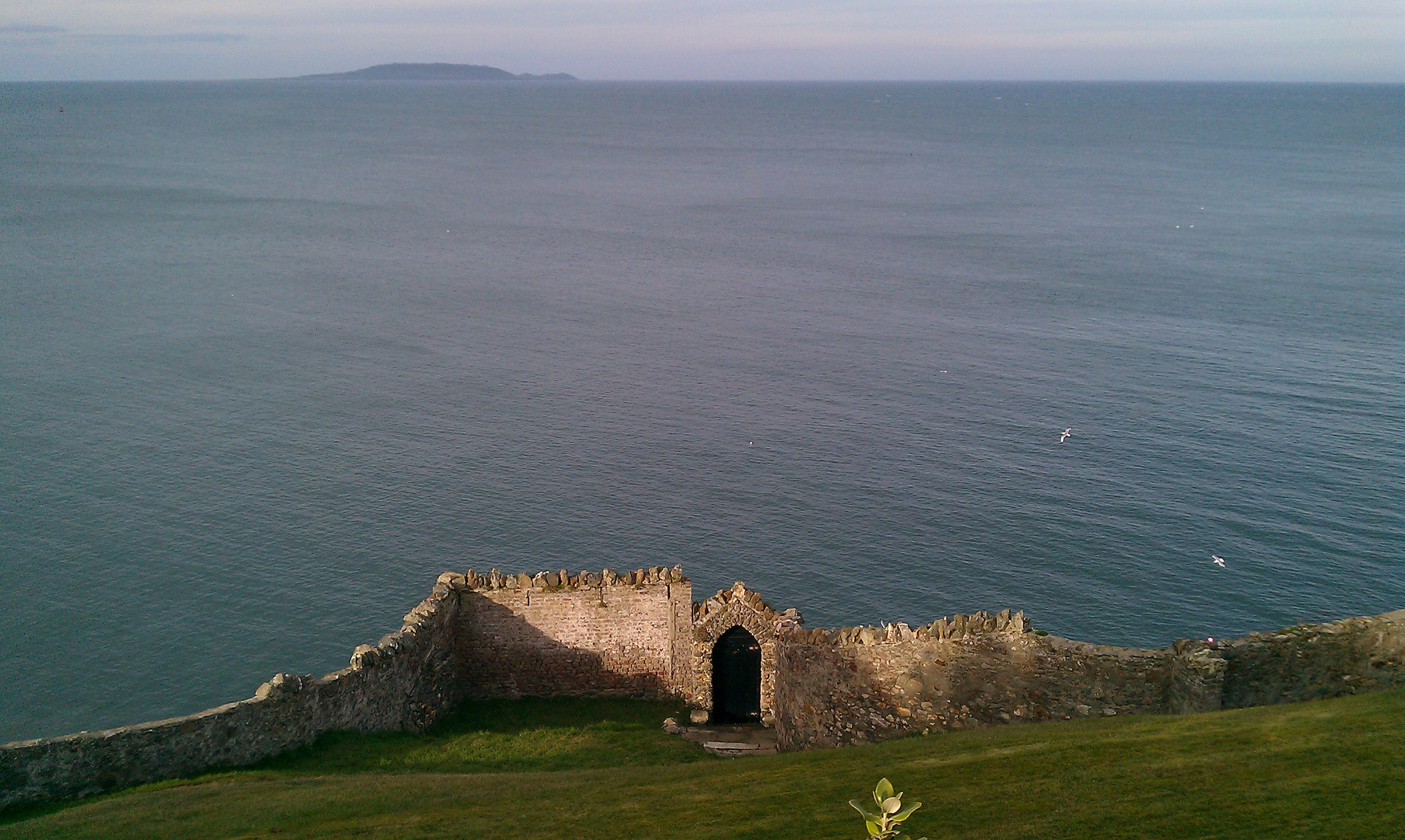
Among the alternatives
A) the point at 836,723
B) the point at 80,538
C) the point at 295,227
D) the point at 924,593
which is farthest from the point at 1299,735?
the point at 295,227

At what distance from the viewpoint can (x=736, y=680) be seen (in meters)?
28.2

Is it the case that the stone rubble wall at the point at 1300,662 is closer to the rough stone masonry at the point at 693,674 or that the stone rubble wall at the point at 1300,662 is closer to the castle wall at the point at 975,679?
the rough stone masonry at the point at 693,674

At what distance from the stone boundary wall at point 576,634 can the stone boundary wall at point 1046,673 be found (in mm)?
5994

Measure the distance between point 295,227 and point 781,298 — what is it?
224 ft

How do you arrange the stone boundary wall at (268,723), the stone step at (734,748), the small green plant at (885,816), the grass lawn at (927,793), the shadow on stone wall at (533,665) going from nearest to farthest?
the small green plant at (885,816), the grass lawn at (927,793), the stone boundary wall at (268,723), the stone step at (734,748), the shadow on stone wall at (533,665)

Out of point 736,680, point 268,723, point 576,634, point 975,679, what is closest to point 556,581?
point 576,634

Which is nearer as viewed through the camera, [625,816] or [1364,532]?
[625,816]

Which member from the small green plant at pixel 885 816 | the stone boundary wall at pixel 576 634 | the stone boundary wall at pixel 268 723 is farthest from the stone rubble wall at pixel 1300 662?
the stone boundary wall at pixel 268 723

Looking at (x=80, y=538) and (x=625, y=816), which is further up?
(x=625, y=816)

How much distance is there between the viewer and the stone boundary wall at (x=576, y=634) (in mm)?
28422

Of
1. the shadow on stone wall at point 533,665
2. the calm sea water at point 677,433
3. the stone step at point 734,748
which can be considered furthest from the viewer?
the calm sea water at point 677,433

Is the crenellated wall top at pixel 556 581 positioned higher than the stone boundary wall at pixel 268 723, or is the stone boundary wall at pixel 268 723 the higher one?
the crenellated wall top at pixel 556 581

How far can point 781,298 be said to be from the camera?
11050cm

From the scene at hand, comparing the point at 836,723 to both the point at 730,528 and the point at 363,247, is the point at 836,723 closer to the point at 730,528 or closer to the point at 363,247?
the point at 730,528
